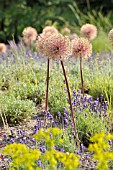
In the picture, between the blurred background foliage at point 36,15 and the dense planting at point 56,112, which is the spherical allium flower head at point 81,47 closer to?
the dense planting at point 56,112

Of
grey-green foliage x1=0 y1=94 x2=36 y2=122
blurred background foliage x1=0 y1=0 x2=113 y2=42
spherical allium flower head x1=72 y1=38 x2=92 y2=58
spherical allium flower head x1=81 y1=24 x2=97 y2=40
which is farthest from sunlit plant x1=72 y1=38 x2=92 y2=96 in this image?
blurred background foliage x1=0 y1=0 x2=113 y2=42

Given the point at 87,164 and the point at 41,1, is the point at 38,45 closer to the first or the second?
the point at 87,164

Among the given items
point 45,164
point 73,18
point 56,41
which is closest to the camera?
point 45,164

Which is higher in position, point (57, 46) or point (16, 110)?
point (57, 46)

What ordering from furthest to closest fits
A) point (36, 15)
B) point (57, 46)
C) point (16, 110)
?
point (36, 15), point (16, 110), point (57, 46)

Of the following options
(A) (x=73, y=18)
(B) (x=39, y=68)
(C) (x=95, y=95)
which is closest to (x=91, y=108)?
(C) (x=95, y=95)

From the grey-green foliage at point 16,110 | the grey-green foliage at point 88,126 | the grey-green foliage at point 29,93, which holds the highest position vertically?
the grey-green foliage at point 29,93

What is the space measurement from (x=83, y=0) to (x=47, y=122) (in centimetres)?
839

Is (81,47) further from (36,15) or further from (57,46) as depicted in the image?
(36,15)

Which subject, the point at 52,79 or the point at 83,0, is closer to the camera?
the point at 52,79

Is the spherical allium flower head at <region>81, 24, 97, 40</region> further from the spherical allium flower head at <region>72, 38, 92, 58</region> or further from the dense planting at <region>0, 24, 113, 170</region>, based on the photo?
the spherical allium flower head at <region>72, 38, 92, 58</region>

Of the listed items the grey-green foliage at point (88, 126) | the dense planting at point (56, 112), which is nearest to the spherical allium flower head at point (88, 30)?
the dense planting at point (56, 112)

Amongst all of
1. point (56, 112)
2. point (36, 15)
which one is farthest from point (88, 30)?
point (36, 15)

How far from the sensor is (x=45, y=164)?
313cm
